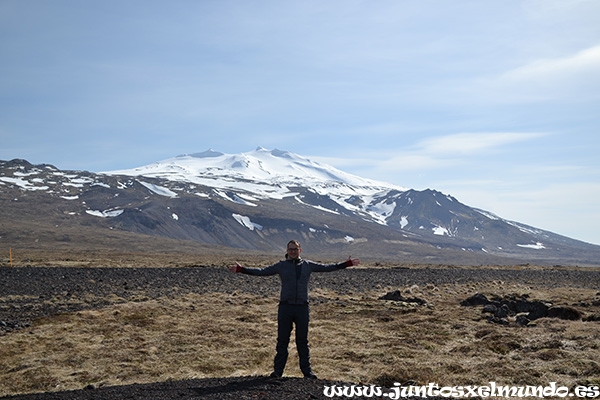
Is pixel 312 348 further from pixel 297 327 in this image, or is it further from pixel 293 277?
pixel 293 277

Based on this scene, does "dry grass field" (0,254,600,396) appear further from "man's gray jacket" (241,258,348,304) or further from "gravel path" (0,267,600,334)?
"man's gray jacket" (241,258,348,304)

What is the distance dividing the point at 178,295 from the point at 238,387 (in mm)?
20170

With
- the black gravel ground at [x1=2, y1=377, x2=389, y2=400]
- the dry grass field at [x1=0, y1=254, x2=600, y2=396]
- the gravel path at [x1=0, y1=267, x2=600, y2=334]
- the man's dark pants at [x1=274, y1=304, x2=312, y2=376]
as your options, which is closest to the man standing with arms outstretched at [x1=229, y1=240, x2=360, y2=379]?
the man's dark pants at [x1=274, y1=304, x2=312, y2=376]

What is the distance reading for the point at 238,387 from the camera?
31.7ft

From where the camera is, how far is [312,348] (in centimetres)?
1536

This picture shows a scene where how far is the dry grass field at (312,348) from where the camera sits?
39.2 feet

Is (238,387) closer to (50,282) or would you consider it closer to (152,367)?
(152,367)

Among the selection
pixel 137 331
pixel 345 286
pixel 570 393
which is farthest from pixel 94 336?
pixel 345 286

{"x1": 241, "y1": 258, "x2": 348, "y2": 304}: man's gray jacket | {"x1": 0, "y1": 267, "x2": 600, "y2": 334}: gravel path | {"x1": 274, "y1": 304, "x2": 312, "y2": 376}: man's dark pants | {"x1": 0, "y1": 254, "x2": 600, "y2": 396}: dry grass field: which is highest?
{"x1": 241, "y1": 258, "x2": 348, "y2": 304}: man's gray jacket

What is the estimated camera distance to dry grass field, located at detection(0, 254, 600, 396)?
1195cm

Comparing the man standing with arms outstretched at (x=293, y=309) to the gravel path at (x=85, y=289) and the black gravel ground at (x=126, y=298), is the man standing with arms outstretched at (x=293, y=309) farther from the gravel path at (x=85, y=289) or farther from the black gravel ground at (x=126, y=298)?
the gravel path at (x=85, y=289)

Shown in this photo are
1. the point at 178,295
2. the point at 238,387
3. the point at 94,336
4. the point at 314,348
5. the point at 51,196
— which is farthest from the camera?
the point at 51,196

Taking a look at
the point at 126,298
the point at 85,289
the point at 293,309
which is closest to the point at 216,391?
the point at 293,309

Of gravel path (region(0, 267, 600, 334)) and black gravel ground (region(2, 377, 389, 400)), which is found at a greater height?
black gravel ground (region(2, 377, 389, 400))
